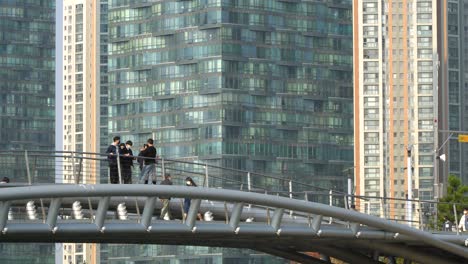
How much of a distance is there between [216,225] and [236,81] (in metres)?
124

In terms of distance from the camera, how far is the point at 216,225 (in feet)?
164

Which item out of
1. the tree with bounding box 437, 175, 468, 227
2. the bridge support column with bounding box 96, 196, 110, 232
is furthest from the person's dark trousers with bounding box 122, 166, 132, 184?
the tree with bounding box 437, 175, 468, 227

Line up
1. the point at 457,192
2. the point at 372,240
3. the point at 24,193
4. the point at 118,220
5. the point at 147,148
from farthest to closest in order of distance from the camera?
the point at 457,192, the point at 372,240, the point at 147,148, the point at 118,220, the point at 24,193

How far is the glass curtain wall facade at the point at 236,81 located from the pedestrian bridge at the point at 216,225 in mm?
110921

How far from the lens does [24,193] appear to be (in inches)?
1734

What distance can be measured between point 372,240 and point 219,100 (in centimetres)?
11776

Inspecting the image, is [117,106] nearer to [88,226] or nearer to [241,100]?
[241,100]

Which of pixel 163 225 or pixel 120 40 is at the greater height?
pixel 120 40

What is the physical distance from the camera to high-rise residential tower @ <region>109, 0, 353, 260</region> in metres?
174

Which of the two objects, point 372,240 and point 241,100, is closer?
point 372,240

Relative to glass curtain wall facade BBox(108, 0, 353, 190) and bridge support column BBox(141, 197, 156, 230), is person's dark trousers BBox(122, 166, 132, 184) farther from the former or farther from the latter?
glass curtain wall facade BBox(108, 0, 353, 190)

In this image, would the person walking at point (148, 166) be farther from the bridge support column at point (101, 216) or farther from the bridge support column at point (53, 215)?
the bridge support column at point (53, 215)

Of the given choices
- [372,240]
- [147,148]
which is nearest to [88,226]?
[147,148]

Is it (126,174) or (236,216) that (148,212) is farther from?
(236,216)
